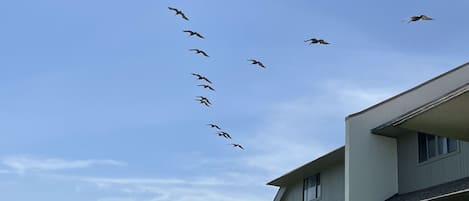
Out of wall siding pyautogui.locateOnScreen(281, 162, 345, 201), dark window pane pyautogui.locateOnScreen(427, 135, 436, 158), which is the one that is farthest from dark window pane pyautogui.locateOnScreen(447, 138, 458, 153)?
wall siding pyautogui.locateOnScreen(281, 162, 345, 201)

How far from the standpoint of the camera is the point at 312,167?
22.7 m

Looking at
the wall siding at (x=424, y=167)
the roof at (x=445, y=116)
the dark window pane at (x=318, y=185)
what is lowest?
the wall siding at (x=424, y=167)

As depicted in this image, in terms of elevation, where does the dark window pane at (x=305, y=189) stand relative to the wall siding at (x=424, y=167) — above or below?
above

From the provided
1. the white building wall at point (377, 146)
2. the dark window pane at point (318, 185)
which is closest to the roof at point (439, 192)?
the white building wall at point (377, 146)

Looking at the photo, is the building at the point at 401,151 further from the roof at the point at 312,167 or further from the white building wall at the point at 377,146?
the roof at the point at 312,167

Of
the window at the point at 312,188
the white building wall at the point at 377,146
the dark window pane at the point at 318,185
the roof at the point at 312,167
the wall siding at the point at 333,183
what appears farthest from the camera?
the window at the point at 312,188

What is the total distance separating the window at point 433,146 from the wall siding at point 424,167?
15cm

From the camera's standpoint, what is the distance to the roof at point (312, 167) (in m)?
20.8

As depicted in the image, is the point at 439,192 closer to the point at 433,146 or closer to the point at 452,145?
the point at 452,145

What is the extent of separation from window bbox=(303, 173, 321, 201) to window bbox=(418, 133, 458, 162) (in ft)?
19.6

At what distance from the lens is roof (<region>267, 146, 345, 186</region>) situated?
2078 centimetres

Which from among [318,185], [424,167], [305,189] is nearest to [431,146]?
[424,167]

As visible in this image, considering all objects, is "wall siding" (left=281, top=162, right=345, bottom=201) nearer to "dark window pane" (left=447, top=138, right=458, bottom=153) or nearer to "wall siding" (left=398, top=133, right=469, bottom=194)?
"wall siding" (left=398, top=133, right=469, bottom=194)

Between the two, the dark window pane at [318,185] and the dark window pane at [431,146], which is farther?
the dark window pane at [318,185]
